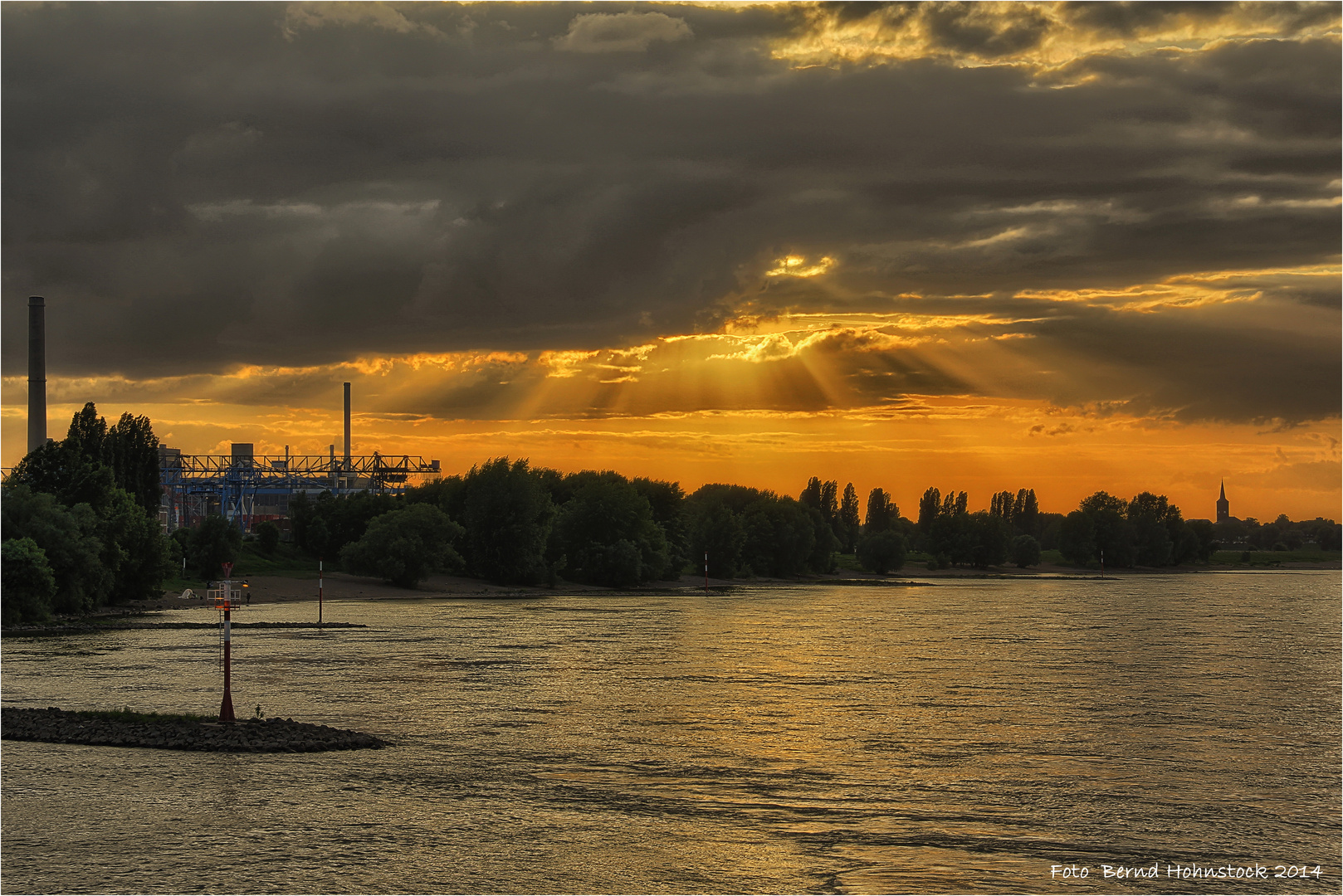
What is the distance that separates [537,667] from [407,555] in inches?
3590

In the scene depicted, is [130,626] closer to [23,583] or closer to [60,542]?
[23,583]

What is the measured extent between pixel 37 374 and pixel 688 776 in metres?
138

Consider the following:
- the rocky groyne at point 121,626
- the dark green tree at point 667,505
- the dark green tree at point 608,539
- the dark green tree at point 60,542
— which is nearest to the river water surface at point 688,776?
the rocky groyne at point 121,626

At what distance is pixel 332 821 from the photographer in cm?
2169

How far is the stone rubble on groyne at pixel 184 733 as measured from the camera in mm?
28953

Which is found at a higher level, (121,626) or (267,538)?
(267,538)

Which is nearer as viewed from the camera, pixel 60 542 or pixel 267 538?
pixel 60 542

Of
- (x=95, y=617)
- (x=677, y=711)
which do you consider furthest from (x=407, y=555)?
(x=677, y=711)

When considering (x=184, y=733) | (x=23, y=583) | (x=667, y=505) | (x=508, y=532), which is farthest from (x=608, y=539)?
(x=184, y=733)

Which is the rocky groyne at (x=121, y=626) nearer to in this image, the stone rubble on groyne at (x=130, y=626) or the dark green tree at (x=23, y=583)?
the stone rubble on groyne at (x=130, y=626)

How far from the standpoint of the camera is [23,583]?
79.2m

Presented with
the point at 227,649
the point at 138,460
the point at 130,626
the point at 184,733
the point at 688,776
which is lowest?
the point at 130,626

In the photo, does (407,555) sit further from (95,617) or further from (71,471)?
(95,617)

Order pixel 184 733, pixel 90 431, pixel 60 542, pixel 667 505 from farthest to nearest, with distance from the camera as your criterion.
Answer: pixel 667 505, pixel 90 431, pixel 60 542, pixel 184 733
